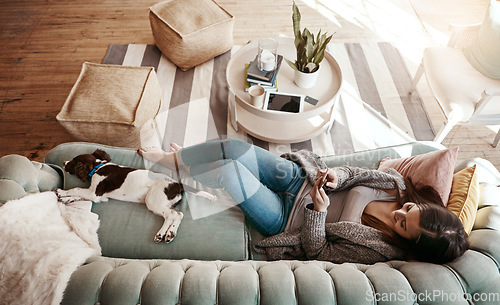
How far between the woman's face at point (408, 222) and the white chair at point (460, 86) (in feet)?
3.12

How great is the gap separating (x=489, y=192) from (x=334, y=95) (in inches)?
35.6

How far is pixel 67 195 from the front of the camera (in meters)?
1.47

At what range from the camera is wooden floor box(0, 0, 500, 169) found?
223 centimetres

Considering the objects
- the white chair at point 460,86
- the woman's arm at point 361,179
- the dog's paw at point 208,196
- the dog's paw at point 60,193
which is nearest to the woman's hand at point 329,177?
the woman's arm at point 361,179

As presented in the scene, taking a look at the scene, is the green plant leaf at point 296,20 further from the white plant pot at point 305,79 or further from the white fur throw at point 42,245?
the white fur throw at point 42,245

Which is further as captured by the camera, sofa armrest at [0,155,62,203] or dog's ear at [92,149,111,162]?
dog's ear at [92,149,111,162]

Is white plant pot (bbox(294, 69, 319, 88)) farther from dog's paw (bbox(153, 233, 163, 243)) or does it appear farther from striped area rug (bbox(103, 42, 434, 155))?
dog's paw (bbox(153, 233, 163, 243))

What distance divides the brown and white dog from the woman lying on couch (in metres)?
0.16

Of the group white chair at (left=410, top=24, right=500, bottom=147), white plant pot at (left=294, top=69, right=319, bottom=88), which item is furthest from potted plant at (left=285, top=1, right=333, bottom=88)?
white chair at (left=410, top=24, right=500, bottom=147)

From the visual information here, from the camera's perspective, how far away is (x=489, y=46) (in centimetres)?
183

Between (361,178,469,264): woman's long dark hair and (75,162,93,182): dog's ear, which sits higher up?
(361,178,469,264): woman's long dark hair

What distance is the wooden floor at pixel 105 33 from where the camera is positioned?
2.23 metres

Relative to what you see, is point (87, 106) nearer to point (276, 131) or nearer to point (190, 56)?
point (190, 56)

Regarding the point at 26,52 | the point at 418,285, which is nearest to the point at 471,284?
the point at 418,285
